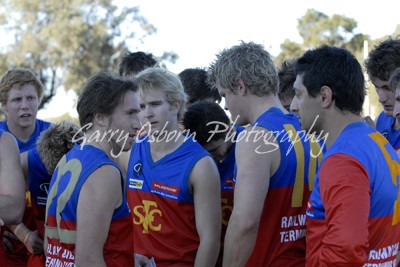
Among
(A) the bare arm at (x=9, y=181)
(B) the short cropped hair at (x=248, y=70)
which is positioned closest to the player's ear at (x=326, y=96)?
(B) the short cropped hair at (x=248, y=70)

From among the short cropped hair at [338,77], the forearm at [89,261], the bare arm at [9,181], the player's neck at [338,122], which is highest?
the short cropped hair at [338,77]

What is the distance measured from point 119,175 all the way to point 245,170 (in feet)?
2.31

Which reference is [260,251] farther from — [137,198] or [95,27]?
[95,27]

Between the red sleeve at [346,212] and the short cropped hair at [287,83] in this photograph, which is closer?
the red sleeve at [346,212]

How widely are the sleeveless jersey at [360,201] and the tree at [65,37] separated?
3401 centimetres

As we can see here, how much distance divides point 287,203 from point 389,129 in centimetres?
166

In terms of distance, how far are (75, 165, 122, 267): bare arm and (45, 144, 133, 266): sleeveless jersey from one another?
64 millimetres

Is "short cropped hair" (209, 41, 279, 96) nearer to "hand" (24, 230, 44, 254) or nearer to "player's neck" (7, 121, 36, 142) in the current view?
"hand" (24, 230, 44, 254)

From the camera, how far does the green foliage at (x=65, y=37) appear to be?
1473 inches

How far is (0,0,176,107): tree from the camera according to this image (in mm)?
37375

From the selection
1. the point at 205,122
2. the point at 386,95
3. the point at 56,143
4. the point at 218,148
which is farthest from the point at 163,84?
the point at 386,95

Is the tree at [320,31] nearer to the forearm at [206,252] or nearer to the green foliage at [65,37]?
the green foliage at [65,37]

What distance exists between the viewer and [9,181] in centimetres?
426

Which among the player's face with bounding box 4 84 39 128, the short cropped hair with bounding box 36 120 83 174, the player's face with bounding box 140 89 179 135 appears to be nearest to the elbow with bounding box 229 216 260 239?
the player's face with bounding box 140 89 179 135
